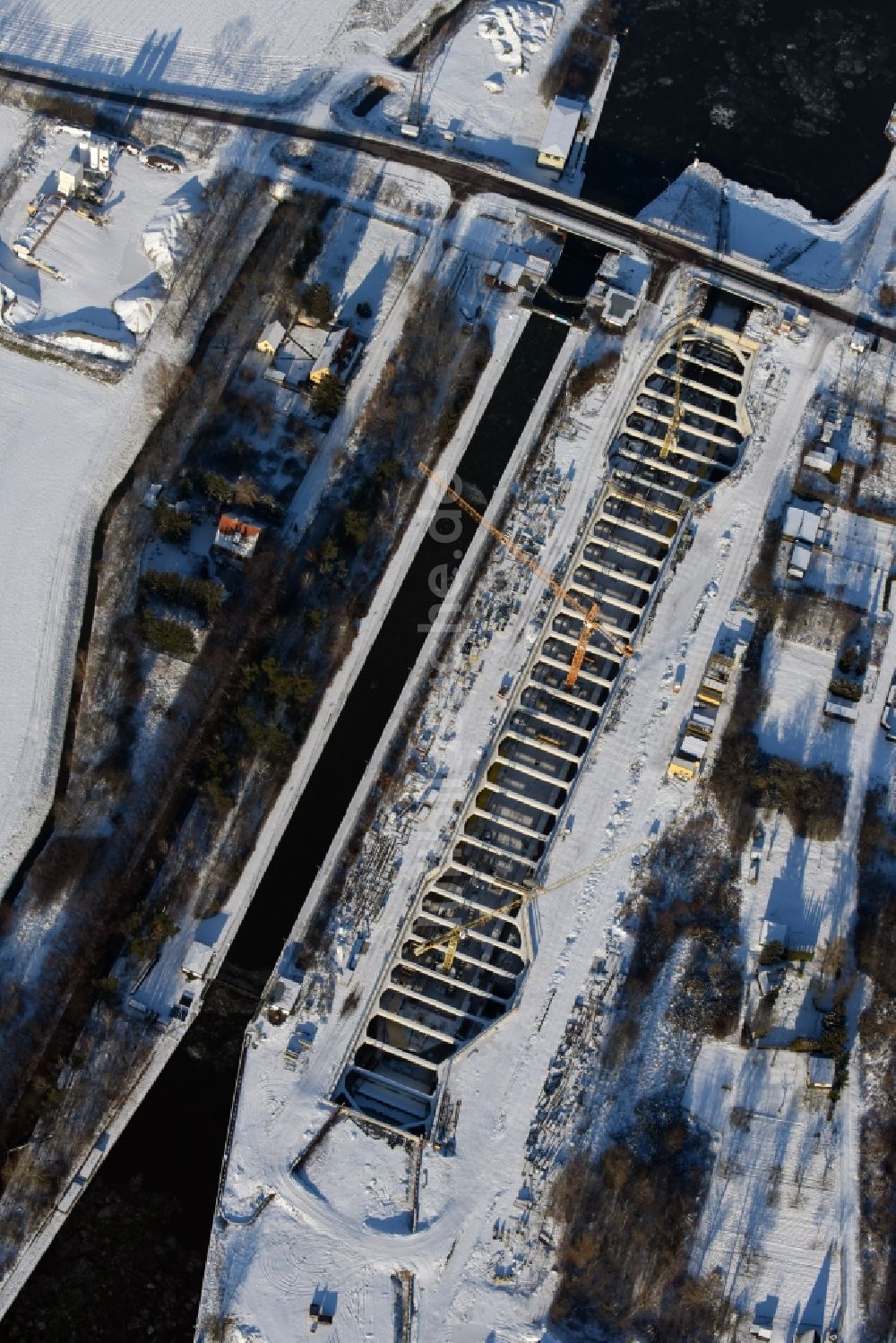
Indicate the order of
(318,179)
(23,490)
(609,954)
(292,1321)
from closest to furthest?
(292,1321) < (609,954) < (23,490) < (318,179)

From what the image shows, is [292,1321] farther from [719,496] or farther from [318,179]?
[318,179]

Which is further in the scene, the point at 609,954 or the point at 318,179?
the point at 318,179

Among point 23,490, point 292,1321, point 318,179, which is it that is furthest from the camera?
point 318,179

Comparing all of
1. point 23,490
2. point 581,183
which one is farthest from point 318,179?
point 23,490

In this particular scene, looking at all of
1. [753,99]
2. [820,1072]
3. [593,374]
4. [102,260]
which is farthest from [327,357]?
[820,1072]

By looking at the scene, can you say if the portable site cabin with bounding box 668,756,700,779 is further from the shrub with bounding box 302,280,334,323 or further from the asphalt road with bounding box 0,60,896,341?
the shrub with bounding box 302,280,334,323

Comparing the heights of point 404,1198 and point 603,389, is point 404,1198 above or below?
below

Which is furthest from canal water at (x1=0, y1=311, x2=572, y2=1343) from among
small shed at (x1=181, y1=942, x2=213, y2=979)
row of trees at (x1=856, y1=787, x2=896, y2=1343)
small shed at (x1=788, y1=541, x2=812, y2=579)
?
row of trees at (x1=856, y1=787, x2=896, y2=1343)
